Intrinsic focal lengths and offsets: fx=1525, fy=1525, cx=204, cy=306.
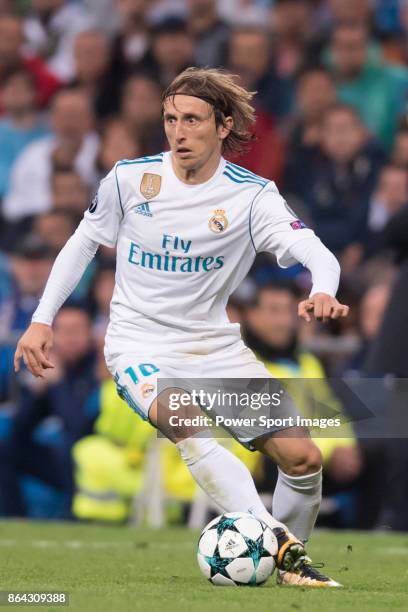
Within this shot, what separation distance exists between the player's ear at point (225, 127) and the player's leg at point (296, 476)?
4.65 feet

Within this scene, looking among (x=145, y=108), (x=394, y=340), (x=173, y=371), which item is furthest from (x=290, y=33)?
(x=173, y=371)

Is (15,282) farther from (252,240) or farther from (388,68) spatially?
(252,240)

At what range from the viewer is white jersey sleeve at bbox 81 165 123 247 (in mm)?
6980

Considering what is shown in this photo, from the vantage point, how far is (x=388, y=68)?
1405cm

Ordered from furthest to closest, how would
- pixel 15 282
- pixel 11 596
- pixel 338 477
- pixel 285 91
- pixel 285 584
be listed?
pixel 285 91, pixel 15 282, pixel 338 477, pixel 285 584, pixel 11 596

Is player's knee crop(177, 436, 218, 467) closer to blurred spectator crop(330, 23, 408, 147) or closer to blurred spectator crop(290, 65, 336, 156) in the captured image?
blurred spectator crop(290, 65, 336, 156)

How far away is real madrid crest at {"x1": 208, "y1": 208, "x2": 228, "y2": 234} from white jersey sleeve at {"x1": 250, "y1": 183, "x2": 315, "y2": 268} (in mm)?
124

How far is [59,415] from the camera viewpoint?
1181cm

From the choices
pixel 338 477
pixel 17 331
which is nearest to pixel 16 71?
pixel 17 331

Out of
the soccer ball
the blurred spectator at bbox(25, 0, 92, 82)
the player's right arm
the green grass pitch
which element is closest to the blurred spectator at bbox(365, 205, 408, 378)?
the green grass pitch

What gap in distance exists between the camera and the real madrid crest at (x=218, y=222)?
6.84 metres

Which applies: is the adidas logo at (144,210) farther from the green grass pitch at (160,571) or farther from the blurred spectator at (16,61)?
the blurred spectator at (16,61)

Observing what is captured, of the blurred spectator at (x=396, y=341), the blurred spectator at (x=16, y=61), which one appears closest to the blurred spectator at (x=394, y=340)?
the blurred spectator at (x=396, y=341)

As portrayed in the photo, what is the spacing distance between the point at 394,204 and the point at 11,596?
730 cm
